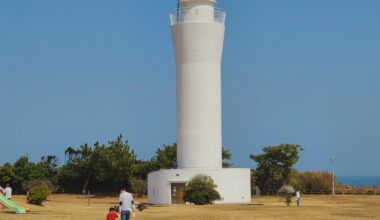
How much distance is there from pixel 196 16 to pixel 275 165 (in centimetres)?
2276

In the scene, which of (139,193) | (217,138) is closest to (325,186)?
(139,193)

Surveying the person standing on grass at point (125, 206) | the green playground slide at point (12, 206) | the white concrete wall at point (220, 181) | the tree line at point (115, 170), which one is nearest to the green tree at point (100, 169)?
the tree line at point (115, 170)

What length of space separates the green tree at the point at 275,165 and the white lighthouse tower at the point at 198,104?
17289mm

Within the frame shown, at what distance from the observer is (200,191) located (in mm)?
50000

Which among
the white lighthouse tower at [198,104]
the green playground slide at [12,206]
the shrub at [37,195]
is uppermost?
the white lighthouse tower at [198,104]

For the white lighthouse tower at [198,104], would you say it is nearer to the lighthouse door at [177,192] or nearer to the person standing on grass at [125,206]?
the lighthouse door at [177,192]

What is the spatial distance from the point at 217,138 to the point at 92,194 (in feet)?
73.2

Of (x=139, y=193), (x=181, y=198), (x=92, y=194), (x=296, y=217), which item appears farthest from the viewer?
(x=92, y=194)

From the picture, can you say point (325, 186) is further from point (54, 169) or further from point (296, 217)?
point (296, 217)

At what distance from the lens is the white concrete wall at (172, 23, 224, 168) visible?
5256cm

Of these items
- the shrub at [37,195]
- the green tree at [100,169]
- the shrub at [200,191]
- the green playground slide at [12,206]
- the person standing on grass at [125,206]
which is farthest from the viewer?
the green tree at [100,169]

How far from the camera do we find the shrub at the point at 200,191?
1967 inches

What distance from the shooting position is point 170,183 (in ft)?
173

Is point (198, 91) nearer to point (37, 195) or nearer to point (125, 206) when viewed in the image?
point (37, 195)
